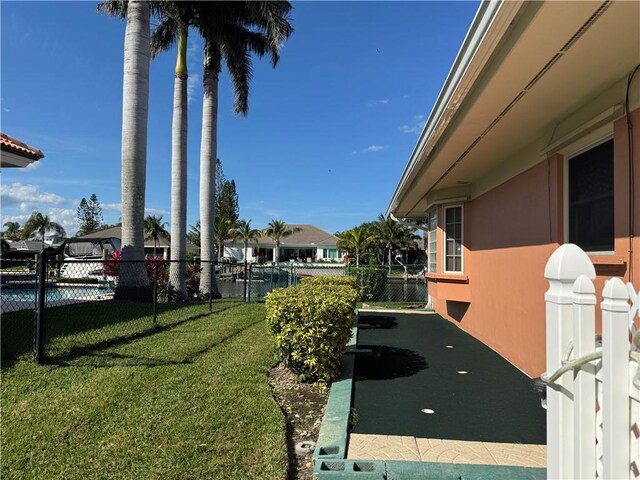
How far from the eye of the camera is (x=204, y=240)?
15.8 metres

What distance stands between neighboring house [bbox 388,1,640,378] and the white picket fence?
174 cm

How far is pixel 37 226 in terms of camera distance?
6378 centimetres

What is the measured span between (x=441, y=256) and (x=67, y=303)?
906 cm

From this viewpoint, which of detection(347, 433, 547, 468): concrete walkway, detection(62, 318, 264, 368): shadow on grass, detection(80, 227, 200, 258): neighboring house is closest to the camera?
detection(347, 433, 547, 468): concrete walkway

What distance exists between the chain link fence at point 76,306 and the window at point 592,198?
241 inches

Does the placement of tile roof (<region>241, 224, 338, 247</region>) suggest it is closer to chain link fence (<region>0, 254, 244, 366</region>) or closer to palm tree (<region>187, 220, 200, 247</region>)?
palm tree (<region>187, 220, 200, 247</region>)

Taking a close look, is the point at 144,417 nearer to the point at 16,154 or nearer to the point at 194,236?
the point at 16,154

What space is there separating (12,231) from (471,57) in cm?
8680

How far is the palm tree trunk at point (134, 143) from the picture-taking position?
464 inches

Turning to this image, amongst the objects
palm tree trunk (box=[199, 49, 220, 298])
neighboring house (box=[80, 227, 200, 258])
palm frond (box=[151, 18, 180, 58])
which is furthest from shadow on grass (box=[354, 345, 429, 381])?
neighboring house (box=[80, 227, 200, 258])

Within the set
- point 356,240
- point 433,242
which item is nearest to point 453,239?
point 433,242

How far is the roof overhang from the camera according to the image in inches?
100.0

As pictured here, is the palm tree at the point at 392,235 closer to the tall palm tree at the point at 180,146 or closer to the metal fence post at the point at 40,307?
the tall palm tree at the point at 180,146

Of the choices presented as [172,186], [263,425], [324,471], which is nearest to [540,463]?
[324,471]
